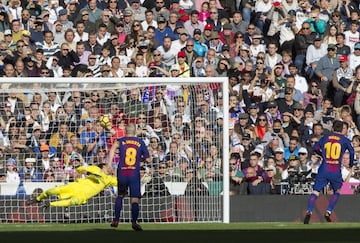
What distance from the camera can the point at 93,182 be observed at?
2062 centimetres

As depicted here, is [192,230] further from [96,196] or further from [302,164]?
[302,164]

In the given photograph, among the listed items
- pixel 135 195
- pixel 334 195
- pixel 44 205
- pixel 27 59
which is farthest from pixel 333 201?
pixel 27 59

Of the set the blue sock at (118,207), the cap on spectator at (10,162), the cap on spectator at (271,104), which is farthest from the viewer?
the cap on spectator at (271,104)

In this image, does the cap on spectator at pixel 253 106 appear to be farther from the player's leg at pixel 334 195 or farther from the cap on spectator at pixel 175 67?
the player's leg at pixel 334 195

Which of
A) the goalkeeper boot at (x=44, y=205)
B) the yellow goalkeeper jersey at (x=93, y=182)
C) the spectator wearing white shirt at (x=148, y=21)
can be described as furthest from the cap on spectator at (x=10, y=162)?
the spectator wearing white shirt at (x=148, y=21)

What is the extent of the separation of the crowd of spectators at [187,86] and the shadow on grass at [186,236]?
4.00 metres

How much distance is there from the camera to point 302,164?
76.8 feet

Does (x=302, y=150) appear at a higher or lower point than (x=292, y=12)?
lower

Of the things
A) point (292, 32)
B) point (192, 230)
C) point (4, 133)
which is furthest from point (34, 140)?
point (292, 32)

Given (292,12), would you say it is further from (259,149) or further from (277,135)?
(259,149)

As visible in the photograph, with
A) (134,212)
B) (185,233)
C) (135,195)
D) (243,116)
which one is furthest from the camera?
(243,116)

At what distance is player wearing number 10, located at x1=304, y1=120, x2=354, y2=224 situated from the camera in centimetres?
2120

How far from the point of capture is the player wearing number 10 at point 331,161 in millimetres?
21203

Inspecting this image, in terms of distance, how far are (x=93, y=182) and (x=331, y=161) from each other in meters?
3.99
